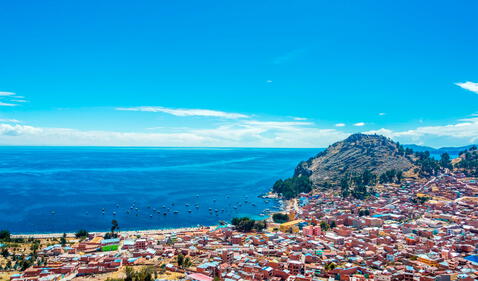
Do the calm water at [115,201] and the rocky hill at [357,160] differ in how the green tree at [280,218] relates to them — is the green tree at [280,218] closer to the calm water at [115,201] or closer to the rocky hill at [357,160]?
the calm water at [115,201]

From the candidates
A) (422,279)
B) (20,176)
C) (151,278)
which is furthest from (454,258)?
(20,176)

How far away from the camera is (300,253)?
33.6 meters

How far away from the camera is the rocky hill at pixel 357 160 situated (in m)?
103

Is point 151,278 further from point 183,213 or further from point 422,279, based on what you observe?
point 183,213

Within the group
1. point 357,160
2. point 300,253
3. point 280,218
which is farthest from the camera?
point 357,160

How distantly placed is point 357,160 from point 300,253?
89390mm

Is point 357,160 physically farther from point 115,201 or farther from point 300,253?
point 300,253

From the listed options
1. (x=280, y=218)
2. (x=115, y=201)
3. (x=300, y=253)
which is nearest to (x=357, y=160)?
(x=280, y=218)

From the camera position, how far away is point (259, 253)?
34406 millimetres

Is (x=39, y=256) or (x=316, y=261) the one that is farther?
(x=39, y=256)

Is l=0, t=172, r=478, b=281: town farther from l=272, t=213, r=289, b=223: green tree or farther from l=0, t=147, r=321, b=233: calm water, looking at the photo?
l=0, t=147, r=321, b=233: calm water

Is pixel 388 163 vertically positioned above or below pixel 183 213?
above

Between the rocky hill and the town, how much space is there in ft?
159

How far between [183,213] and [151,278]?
4401cm
